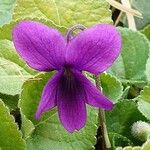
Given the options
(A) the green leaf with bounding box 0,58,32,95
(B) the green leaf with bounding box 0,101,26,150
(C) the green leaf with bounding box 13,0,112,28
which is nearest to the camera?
(B) the green leaf with bounding box 0,101,26,150

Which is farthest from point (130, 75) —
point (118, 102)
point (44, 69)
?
point (44, 69)

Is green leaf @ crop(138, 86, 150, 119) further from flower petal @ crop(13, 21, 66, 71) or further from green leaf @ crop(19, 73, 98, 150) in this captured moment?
flower petal @ crop(13, 21, 66, 71)

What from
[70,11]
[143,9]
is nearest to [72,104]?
[70,11]

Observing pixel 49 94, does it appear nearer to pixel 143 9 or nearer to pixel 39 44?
pixel 39 44

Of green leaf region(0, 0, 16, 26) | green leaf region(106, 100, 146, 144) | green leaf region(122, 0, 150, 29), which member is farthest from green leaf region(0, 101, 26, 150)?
green leaf region(122, 0, 150, 29)

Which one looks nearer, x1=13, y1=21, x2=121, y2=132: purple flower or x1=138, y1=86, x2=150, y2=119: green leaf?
x1=13, y1=21, x2=121, y2=132: purple flower
